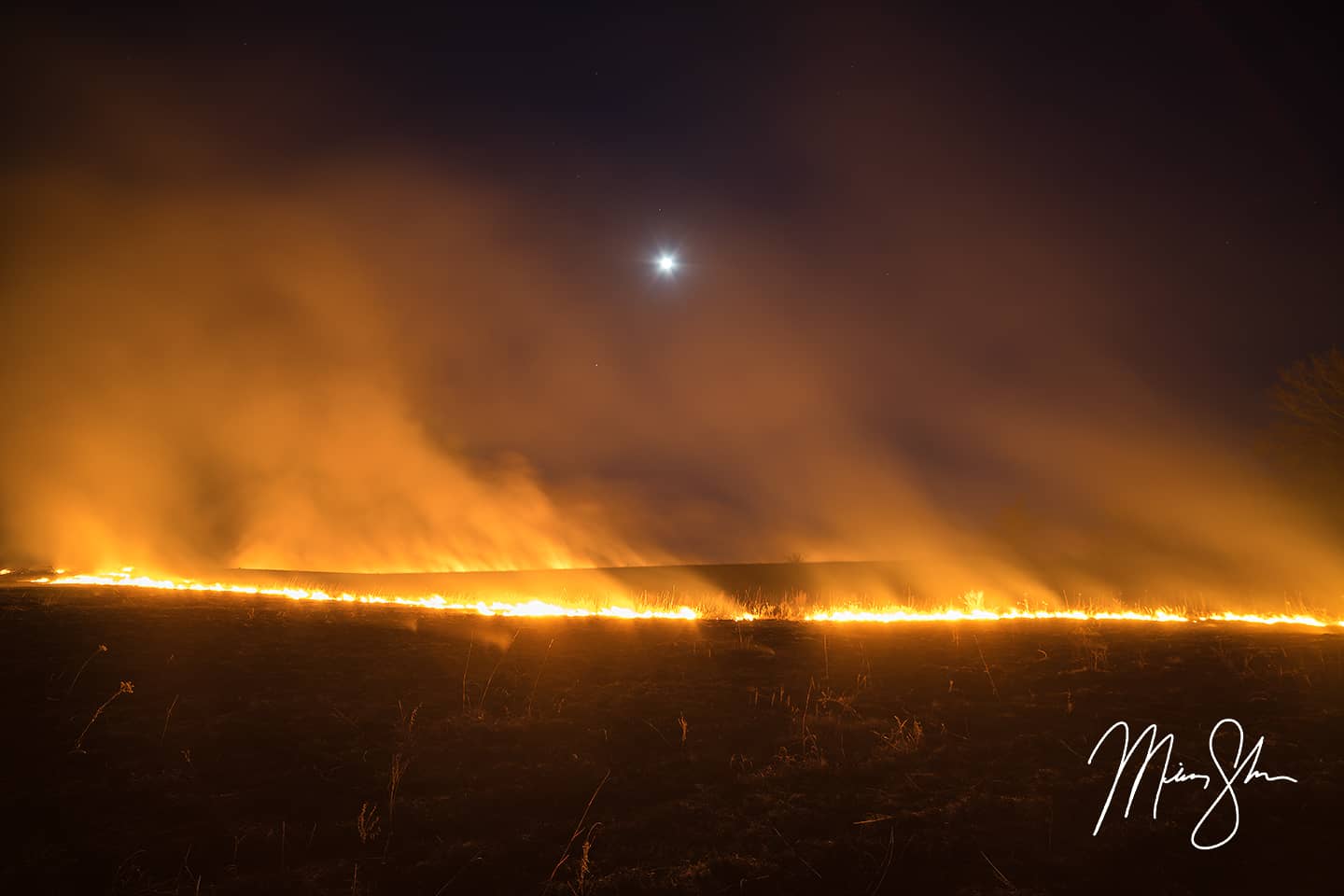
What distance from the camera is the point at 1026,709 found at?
1013 cm

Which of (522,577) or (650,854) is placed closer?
(650,854)

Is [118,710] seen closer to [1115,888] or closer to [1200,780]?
[1115,888]

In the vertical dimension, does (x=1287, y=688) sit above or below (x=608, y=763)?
above

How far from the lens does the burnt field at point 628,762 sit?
20.4 feet

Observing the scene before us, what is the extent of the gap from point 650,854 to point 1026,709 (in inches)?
264

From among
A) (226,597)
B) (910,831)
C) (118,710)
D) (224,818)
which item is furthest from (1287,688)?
(226,597)

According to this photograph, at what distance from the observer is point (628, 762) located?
28.2 feet

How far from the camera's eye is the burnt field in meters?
6.20
